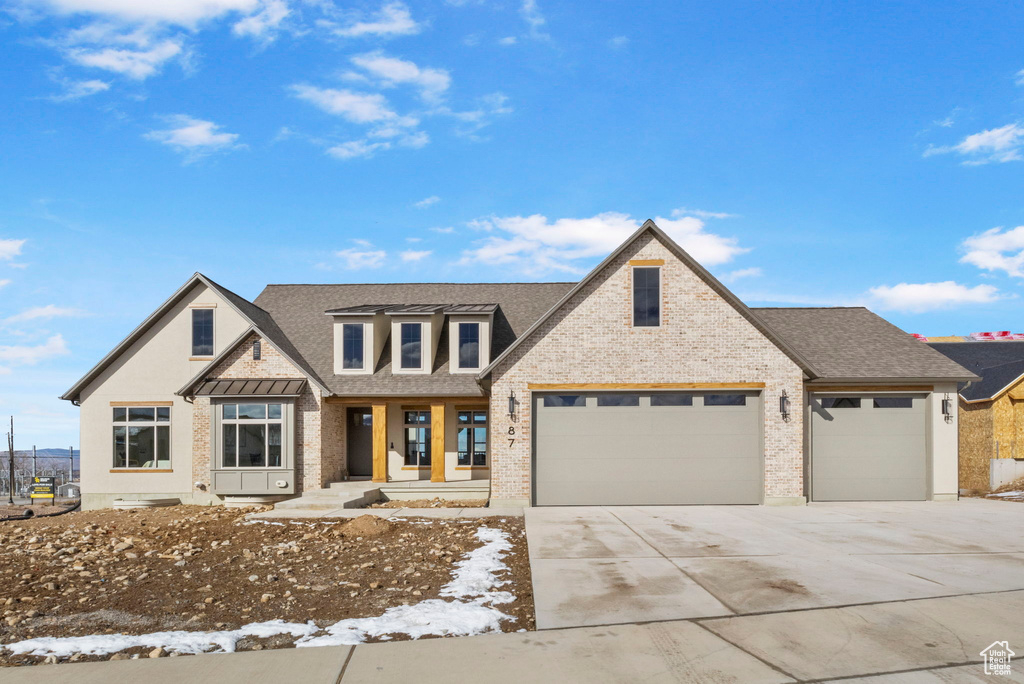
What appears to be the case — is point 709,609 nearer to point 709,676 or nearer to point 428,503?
point 709,676

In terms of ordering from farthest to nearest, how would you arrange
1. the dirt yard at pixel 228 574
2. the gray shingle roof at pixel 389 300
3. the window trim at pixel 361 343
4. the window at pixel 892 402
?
the window trim at pixel 361 343 < the gray shingle roof at pixel 389 300 < the window at pixel 892 402 < the dirt yard at pixel 228 574

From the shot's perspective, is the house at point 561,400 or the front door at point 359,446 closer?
the house at point 561,400

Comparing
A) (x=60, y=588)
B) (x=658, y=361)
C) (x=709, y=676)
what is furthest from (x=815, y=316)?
(x=60, y=588)

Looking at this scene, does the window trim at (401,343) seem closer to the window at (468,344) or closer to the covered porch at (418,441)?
the covered porch at (418,441)

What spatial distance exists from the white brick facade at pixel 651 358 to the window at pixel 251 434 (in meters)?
6.32

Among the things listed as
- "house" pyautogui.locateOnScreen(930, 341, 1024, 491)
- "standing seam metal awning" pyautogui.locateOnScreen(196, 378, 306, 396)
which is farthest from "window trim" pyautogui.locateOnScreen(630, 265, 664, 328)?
"house" pyautogui.locateOnScreen(930, 341, 1024, 491)

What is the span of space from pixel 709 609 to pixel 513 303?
17760 mm

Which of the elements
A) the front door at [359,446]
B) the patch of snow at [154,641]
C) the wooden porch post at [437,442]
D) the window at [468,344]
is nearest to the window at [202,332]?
the front door at [359,446]

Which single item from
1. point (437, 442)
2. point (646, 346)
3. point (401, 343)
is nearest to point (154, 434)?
point (401, 343)

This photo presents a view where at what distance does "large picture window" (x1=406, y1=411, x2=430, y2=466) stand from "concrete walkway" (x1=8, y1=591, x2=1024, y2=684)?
1572 centimetres

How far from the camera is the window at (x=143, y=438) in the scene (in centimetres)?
2045

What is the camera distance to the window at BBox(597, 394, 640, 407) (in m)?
17.6

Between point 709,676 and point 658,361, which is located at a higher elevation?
point 658,361

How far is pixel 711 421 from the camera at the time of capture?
57.4 ft
